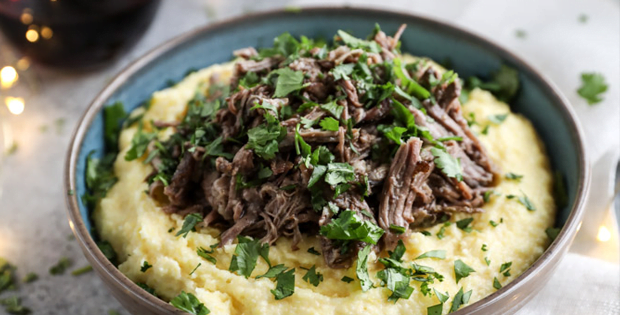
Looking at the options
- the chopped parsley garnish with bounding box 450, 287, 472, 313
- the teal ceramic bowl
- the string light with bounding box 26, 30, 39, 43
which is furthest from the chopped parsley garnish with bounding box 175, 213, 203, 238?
the string light with bounding box 26, 30, 39, 43

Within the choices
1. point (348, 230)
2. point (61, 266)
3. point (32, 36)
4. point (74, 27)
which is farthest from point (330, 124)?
point (32, 36)

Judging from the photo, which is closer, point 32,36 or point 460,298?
point 460,298

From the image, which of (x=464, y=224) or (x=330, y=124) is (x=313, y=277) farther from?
(x=464, y=224)

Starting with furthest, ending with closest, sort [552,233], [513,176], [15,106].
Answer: [15,106], [513,176], [552,233]

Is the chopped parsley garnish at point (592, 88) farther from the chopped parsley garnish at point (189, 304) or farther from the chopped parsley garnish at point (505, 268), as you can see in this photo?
the chopped parsley garnish at point (189, 304)

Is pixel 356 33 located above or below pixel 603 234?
above

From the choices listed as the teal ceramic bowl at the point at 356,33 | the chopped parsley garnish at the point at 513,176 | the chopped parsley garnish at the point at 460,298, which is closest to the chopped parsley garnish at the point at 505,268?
the teal ceramic bowl at the point at 356,33

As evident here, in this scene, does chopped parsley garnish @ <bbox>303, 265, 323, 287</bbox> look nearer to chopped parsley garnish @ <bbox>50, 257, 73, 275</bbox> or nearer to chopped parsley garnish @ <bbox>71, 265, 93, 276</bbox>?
chopped parsley garnish @ <bbox>71, 265, 93, 276</bbox>

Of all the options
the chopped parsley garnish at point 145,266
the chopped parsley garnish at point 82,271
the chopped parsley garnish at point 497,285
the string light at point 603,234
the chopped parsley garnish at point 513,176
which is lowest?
the chopped parsley garnish at point 82,271
